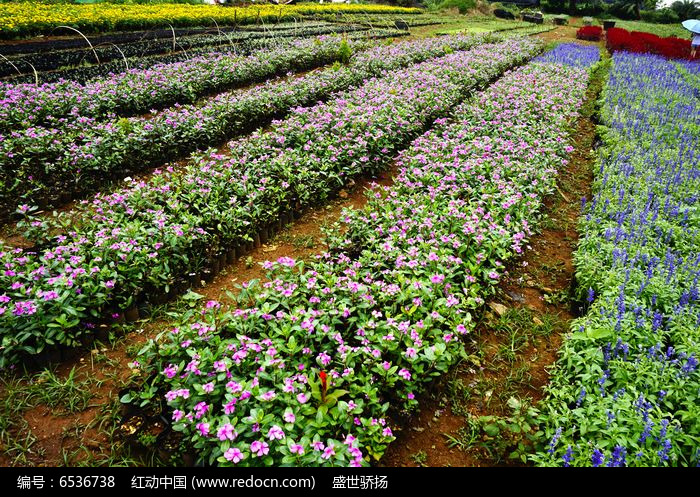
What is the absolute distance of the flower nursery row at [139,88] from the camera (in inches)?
280

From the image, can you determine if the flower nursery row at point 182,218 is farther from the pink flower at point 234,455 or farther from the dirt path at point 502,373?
the dirt path at point 502,373

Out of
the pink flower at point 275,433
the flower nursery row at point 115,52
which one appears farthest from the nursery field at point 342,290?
the flower nursery row at point 115,52

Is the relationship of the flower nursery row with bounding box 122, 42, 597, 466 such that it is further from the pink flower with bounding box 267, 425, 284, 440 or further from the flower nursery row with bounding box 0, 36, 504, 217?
the flower nursery row with bounding box 0, 36, 504, 217

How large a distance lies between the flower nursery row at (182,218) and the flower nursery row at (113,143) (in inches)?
28.7

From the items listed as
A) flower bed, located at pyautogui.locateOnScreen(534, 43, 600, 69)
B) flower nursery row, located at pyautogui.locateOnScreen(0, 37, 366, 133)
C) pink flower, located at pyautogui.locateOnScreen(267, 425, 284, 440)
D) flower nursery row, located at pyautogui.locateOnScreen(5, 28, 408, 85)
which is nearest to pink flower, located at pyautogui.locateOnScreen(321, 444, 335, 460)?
pink flower, located at pyautogui.locateOnScreen(267, 425, 284, 440)

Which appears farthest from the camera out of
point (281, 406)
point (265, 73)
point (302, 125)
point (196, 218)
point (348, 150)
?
point (265, 73)

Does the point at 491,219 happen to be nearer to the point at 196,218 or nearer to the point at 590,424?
the point at 590,424

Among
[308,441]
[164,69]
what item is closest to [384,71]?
[164,69]

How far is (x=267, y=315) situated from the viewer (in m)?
3.15

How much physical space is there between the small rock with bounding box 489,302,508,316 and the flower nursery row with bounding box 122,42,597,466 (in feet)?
0.89

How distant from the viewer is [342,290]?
3.46 meters

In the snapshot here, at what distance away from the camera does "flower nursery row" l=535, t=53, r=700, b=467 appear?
8.54 feet

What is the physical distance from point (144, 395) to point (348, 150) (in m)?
4.61

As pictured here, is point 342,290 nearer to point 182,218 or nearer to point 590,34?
point 182,218
